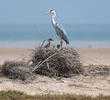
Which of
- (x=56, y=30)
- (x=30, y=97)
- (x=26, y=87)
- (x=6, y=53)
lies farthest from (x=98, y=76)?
(x=6, y=53)

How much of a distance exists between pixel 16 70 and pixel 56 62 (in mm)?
1438

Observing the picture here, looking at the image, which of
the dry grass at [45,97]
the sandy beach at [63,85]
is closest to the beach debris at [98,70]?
the sandy beach at [63,85]

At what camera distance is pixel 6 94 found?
13922 millimetres

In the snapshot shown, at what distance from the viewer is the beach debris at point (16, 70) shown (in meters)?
16.1

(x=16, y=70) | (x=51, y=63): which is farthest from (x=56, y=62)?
(x=16, y=70)

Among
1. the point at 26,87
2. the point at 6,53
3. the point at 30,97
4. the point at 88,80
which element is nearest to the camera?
the point at 30,97

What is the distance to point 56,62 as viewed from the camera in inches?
666

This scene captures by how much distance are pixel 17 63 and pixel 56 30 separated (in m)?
1.67

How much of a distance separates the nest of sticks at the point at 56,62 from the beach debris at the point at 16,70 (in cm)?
52

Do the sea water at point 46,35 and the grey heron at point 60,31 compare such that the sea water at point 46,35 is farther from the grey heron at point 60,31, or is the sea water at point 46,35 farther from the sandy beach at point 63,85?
the sandy beach at point 63,85

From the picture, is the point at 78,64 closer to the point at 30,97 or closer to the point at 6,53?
the point at 30,97

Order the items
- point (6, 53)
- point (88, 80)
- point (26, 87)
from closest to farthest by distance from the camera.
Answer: point (26, 87), point (88, 80), point (6, 53)

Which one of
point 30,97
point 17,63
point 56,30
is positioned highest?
point 56,30

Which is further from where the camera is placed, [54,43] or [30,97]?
[54,43]
